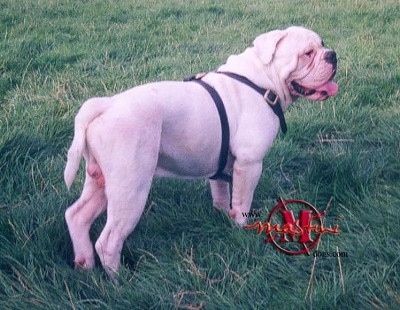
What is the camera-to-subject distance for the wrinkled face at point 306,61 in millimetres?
3775

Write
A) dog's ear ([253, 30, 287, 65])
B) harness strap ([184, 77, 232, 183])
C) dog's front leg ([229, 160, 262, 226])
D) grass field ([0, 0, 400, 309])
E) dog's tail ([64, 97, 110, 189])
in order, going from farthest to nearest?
1. dog's ear ([253, 30, 287, 65])
2. dog's front leg ([229, 160, 262, 226])
3. harness strap ([184, 77, 232, 183])
4. dog's tail ([64, 97, 110, 189])
5. grass field ([0, 0, 400, 309])

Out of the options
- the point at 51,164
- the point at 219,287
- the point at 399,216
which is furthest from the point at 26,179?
the point at 399,216

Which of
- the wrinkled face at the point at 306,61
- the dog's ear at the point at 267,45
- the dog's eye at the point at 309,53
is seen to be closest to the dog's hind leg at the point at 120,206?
the dog's ear at the point at 267,45

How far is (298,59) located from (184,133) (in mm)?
947

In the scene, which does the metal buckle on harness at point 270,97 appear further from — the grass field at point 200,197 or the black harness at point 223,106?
the grass field at point 200,197

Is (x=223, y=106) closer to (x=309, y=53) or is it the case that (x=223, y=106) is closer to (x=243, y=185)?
(x=243, y=185)

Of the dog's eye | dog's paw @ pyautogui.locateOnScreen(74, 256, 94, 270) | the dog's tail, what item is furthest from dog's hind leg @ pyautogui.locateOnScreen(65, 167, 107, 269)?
the dog's eye

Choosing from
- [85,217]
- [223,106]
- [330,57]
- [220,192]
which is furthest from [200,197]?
[330,57]

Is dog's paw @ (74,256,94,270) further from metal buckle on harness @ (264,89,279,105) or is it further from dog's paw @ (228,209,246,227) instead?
metal buckle on harness @ (264,89,279,105)

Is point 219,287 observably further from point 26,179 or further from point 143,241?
point 26,179

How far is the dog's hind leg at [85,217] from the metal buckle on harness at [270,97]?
1.10 metres

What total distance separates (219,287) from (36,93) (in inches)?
142

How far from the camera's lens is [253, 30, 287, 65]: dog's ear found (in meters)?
3.72

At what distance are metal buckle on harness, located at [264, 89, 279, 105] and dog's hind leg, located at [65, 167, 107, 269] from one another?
110 centimetres
